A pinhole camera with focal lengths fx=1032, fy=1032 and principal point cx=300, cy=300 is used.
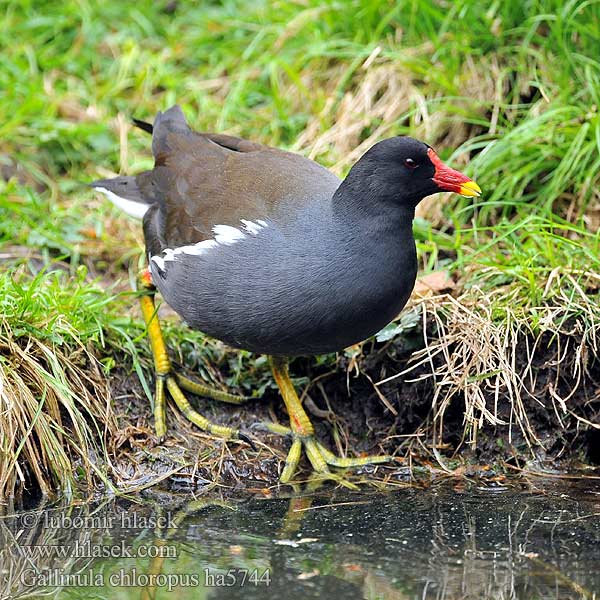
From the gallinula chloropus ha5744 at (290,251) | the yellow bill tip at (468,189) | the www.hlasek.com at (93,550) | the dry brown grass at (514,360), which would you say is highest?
the yellow bill tip at (468,189)

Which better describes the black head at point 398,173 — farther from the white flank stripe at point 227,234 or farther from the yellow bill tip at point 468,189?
the white flank stripe at point 227,234

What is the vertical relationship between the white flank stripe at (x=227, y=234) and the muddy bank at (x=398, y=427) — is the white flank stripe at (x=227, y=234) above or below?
above

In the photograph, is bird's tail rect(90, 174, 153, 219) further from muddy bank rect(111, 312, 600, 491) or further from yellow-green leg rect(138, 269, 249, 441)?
muddy bank rect(111, 312, 600, 491)

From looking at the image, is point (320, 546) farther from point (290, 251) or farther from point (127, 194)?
point (127, 194)

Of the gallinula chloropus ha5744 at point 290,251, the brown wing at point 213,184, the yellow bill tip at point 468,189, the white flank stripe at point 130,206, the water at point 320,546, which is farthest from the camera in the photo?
the white flank stripe at point 130,206

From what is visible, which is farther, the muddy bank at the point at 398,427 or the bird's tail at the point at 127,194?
the bird's tail at the point at 127,194

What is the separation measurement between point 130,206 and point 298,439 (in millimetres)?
1228

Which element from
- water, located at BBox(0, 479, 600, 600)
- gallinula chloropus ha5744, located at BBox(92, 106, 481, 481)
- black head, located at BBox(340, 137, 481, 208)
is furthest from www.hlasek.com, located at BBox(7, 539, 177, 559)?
black head, located at BBox(340, 137, 481, 208)

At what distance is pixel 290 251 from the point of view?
12.0 ft

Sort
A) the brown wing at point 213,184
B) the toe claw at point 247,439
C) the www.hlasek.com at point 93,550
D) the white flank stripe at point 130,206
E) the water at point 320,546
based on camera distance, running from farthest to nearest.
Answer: the white flank stripe at point 130,206 → the toe claw at point 247,439 → the brown wing at point 213,184 → the www.hlasek.com at point 93,550 → the water at point 320,546

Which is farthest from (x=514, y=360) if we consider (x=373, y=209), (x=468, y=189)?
(x=373, y=209)

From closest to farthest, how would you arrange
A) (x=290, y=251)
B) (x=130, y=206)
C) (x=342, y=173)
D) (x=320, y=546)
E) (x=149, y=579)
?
(x=149, y=579) < (x=320, y=546) < (x=290, y=251) < (x=130, y=206) < (x=342, y=173)

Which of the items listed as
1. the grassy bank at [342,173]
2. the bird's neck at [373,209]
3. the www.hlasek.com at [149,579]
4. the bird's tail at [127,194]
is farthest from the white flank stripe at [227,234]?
the www.hlasek.com at [149,579]

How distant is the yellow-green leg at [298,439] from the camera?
4000mm
